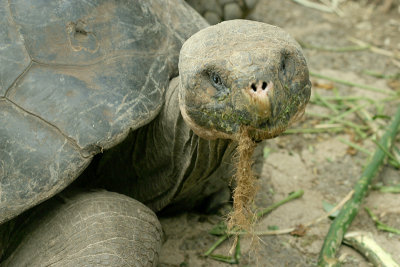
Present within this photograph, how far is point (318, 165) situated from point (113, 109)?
1.65m

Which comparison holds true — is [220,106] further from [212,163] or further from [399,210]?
[399,210]

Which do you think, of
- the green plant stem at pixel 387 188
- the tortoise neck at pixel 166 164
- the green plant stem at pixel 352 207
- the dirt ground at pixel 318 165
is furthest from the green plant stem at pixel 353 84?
the tortoise neck at pixel 166 164

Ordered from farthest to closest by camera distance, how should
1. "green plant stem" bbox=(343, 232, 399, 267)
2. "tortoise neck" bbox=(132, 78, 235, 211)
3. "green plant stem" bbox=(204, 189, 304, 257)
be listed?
"green plant stem" bbox=(204, 189, 304, 257), "green plant stem" bbox=(343, 232, 399, 267), "tortoise neck" bbox=(132, 78, 235, 211)

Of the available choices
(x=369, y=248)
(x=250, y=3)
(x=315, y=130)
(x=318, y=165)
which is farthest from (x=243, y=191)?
(x=250, y=3)

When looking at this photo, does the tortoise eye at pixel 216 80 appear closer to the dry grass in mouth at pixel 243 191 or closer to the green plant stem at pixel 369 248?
the dry grass in mouth at pixel 243 191

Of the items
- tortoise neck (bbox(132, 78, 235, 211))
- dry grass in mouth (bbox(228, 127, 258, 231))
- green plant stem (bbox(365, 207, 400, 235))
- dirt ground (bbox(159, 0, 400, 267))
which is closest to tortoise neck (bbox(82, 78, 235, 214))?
tortoise neck (bbox(132, 78, 235, 211))

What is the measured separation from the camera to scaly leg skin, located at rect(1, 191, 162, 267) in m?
2.02

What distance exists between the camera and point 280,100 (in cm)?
179

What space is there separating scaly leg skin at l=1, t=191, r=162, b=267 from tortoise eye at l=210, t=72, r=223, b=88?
0.62 metres

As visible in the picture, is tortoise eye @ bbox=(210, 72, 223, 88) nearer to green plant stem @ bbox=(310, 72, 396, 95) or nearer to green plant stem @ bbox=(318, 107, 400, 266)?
green plant stem @ bbox=(318, 107, 400, 266)

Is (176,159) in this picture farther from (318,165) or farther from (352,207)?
(318,165)

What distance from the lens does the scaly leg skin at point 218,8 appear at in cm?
405

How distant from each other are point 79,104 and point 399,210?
67.7 inches

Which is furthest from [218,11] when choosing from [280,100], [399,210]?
[280,100]
